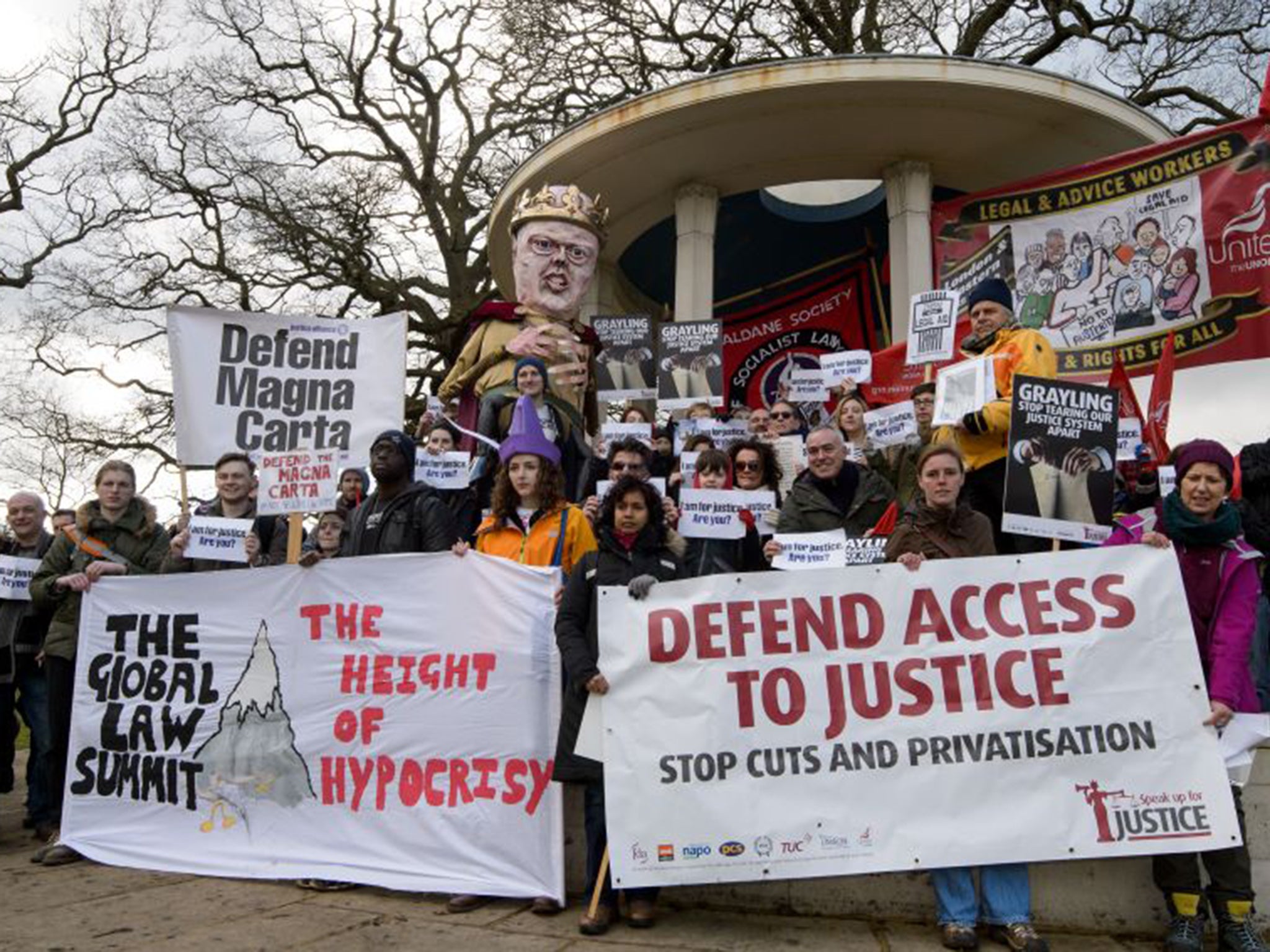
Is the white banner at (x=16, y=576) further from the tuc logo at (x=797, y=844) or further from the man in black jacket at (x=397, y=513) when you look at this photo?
the tuc logo at (x=797, y=844)

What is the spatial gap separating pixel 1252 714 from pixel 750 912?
2024mm

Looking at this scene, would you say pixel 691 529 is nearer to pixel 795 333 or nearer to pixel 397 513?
pixel 397 513

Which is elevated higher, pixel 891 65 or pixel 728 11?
pixel 728 11

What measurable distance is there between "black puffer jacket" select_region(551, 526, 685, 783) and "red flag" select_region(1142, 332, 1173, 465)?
415 cm

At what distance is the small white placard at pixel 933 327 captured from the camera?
7047mm

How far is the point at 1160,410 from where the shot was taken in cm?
677

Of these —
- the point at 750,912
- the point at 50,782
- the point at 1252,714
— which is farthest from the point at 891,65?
the point at 50,782

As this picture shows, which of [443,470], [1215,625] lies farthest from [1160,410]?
[443,470]

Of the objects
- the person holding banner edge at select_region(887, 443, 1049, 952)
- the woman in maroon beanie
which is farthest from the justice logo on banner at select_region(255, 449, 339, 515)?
the woman in maroon beanie

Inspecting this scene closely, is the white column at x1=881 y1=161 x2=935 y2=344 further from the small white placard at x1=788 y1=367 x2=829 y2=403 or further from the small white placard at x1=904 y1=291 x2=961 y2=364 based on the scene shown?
the small white placard at x1=904 y1=291 x2=961 y2=364

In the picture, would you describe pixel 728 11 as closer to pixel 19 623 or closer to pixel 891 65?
pixel 891 65

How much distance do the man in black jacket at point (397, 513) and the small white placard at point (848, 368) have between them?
348cm

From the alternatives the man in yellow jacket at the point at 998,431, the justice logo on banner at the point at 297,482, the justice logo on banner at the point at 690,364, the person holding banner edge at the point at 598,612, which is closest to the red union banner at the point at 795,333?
the justice logo on banner at the point at 690,364

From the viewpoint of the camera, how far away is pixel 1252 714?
11.8 ft
